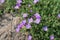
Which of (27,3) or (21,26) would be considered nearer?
(21,26)

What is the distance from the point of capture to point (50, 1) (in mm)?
3227

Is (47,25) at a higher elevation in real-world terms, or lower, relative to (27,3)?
lower

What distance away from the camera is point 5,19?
3.28 metres

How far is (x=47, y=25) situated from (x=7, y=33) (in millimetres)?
571

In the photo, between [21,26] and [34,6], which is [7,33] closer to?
[21,26]

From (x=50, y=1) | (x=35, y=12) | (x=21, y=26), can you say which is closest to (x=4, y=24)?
(x=21, y=26)

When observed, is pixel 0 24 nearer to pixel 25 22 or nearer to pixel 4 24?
pixel 4 24

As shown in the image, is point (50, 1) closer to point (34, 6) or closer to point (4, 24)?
point (34, 6)

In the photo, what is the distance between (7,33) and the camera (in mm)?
3096

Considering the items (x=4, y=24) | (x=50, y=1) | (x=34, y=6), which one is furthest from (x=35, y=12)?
(x=4, y=24)

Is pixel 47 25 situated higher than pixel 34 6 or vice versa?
pixel 34 6

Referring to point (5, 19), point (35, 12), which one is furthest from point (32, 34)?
point (5, 19)

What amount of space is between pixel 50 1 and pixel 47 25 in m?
0.40

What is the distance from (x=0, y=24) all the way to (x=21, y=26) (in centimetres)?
35
